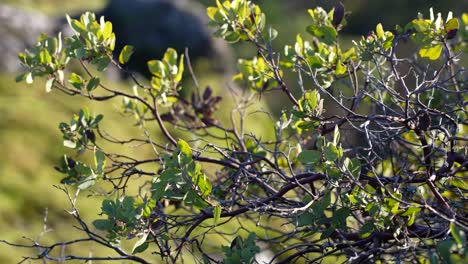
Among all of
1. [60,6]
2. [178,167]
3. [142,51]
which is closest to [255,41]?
[178,167]

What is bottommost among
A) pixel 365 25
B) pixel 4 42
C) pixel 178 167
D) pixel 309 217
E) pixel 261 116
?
pixel 365 25

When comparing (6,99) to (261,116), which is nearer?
(6,99)

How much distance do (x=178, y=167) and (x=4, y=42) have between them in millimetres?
7611

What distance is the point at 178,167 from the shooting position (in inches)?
74.5

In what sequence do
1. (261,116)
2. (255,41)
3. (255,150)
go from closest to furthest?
(255,41) < (255,150) < (261,116)

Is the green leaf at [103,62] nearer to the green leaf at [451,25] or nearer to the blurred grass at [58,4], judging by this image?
the green leaf at [451,25]

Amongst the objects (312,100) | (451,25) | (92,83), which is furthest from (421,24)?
(92,83)

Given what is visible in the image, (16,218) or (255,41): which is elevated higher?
(255,41)

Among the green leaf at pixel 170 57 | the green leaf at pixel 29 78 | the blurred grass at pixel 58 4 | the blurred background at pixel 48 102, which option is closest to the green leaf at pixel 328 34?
the green leaf at pixel 170 57

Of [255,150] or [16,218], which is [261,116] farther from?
[255,150]

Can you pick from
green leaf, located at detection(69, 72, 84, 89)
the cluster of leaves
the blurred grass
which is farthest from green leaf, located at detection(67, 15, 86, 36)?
the blurred grass

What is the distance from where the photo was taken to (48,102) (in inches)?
319

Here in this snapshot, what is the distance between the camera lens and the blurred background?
19.3 ft

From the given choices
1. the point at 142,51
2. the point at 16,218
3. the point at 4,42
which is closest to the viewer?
the point at 16,218
